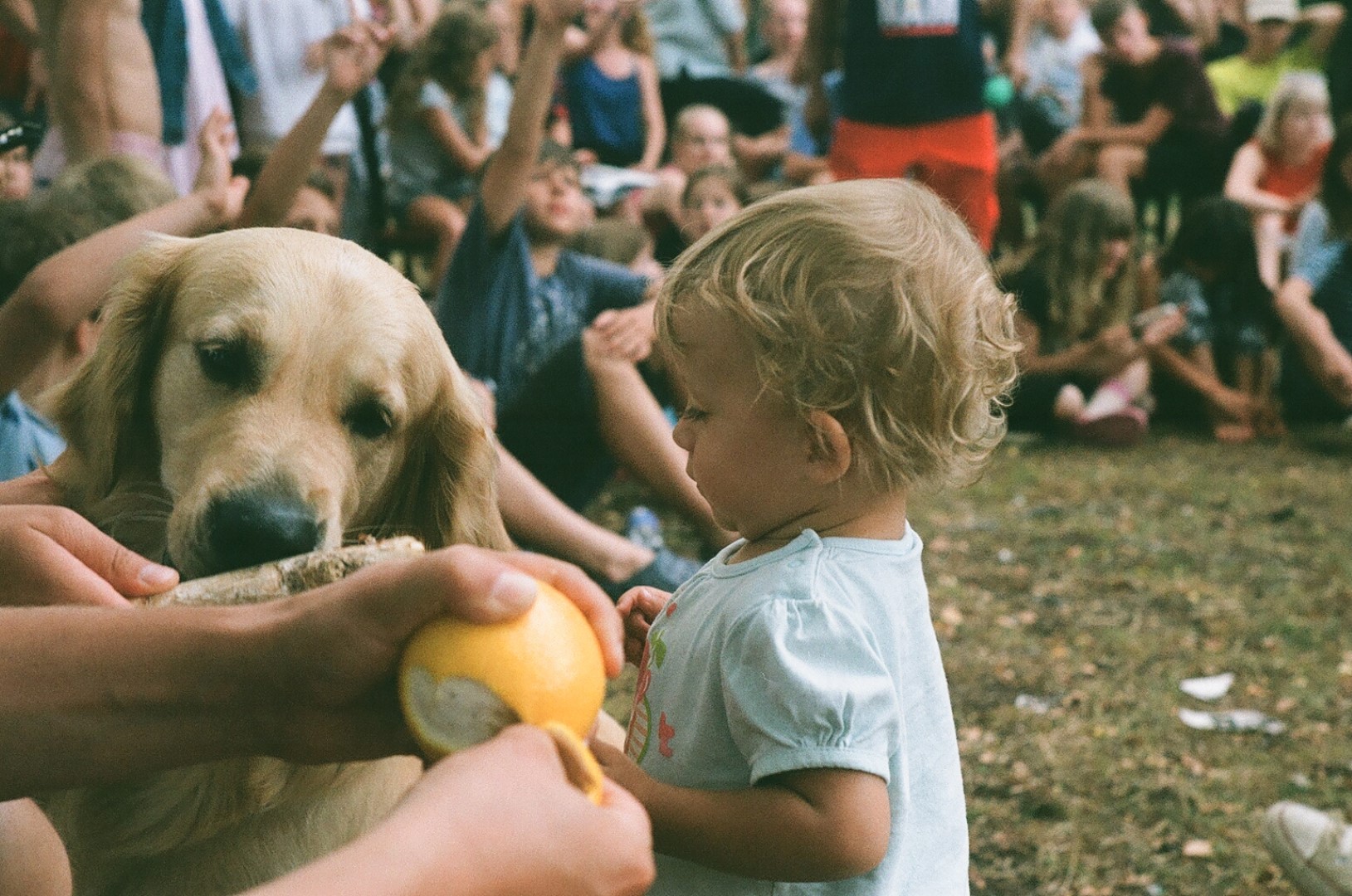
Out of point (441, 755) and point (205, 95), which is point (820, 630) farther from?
point (205, 95)

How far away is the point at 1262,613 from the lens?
185 inches

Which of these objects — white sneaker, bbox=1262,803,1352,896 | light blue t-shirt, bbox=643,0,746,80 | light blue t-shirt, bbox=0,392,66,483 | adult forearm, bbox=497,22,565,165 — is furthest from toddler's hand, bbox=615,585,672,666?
light blue t-shirt, bbox=643,0,746,80

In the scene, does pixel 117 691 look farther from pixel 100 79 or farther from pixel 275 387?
pixel 100 79

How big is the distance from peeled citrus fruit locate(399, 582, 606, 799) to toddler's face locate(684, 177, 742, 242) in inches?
215

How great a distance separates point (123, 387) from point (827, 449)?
50.8 inches

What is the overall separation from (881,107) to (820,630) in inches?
221

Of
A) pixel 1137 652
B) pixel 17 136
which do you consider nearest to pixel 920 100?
pixel 1137 652

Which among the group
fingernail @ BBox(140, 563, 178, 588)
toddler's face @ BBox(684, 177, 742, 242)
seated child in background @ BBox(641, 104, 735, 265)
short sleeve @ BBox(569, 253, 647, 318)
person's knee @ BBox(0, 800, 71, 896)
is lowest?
seated child in background @ BBox(641, 104, 735, 265)

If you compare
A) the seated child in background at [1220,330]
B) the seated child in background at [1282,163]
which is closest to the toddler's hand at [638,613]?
the seated child in background at [1220,330]

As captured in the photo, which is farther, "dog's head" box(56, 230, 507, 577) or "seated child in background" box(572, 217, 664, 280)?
"seated child in background" box(572, 217, 664, 280)

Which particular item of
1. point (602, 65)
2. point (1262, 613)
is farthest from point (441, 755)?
point (602, 65)

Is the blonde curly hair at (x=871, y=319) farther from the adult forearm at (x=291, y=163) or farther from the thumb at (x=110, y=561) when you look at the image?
the adult forearm at (x=291, y=163)

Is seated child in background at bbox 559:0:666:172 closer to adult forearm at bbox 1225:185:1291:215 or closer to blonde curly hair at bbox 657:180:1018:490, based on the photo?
adult forearm at bbox 1225:185:1291:215

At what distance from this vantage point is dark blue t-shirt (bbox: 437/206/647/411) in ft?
15.7
